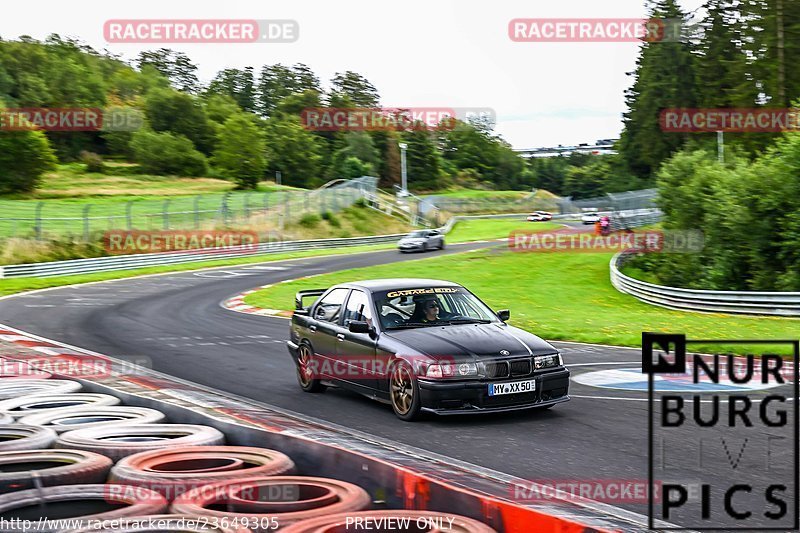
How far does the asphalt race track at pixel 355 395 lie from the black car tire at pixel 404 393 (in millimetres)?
122

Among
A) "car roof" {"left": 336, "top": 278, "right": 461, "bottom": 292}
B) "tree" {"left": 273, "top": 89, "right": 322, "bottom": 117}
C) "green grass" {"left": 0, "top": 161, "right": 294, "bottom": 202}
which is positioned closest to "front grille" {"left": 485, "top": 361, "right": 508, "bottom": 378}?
"car roof" {"left": 336, "top": 278, "right": 461, "bottom": 292}

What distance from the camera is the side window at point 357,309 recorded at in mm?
10477

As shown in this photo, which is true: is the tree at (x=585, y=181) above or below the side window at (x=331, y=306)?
above

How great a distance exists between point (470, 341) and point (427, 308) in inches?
41.0

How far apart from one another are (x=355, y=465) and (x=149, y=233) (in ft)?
149

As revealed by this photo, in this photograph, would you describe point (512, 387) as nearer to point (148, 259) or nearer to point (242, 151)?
point (148, 259)

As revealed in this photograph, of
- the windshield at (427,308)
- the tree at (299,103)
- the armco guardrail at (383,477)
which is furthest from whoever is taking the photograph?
the tree at (299,103)

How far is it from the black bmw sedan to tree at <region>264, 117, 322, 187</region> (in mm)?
98726

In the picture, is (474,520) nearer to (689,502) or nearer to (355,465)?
(355,465)

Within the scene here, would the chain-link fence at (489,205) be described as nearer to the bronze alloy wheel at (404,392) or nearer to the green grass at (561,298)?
the green grass at (561,298)

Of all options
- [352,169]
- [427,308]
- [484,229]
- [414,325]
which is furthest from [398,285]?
[352,169]

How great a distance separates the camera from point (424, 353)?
9281 mm

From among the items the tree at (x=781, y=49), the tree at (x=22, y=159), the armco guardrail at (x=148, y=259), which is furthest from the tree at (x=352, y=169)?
the tree at (x=781, y=49)

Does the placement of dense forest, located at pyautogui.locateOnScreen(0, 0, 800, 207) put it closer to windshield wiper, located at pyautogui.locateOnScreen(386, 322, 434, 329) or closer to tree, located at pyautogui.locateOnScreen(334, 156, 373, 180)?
tree, located at pyautogui.locateOnScreen(334, 156, 373, 180)
